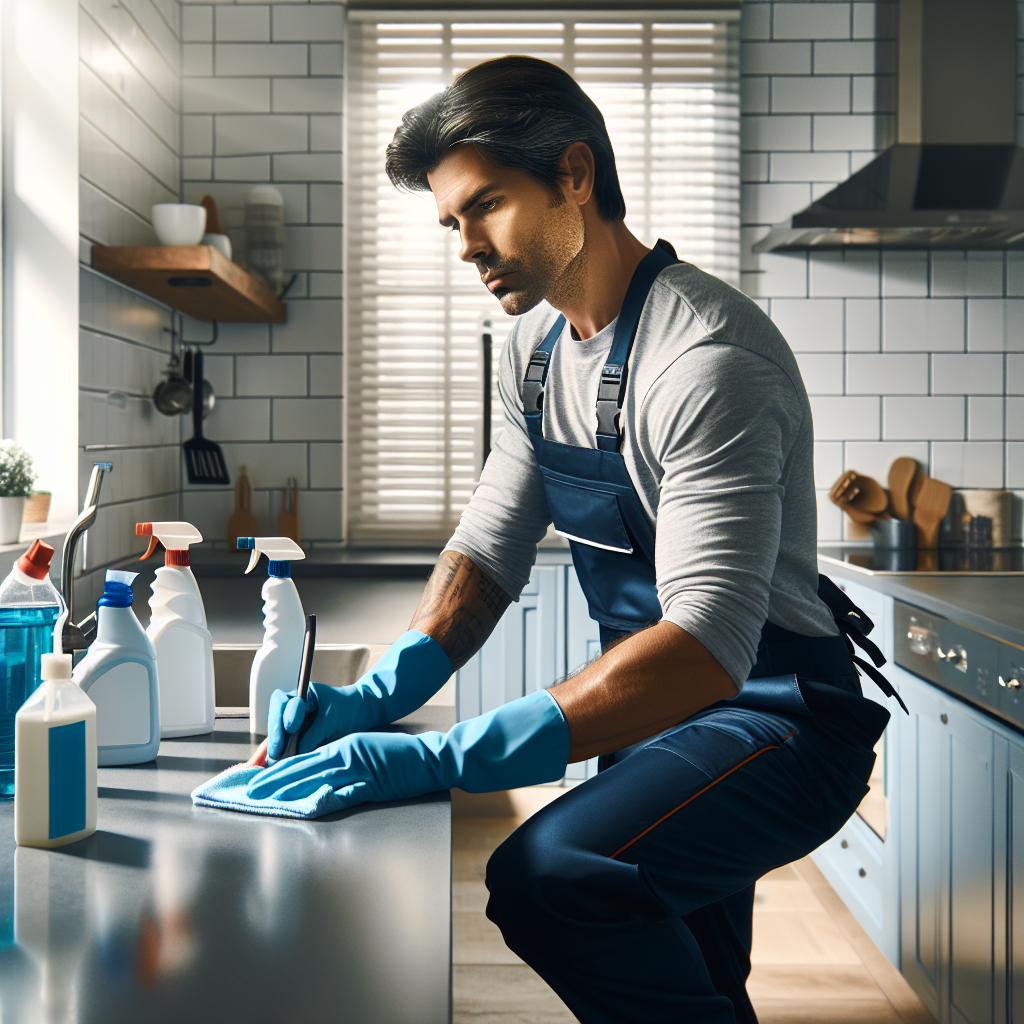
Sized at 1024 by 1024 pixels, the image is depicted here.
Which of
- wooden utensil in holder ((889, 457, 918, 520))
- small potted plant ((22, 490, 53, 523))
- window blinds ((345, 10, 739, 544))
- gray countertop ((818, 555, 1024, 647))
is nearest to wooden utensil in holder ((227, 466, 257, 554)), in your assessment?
window blinds ((345, 10, 739, 544))

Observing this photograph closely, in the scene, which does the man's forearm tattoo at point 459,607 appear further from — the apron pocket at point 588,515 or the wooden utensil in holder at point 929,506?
the wooden utensil in holder at point 929,506

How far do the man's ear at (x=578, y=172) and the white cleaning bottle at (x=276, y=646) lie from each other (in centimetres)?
55

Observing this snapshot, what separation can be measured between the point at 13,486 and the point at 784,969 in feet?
6.00

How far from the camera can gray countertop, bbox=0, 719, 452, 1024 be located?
54 cm

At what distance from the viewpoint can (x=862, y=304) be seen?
3018 mm

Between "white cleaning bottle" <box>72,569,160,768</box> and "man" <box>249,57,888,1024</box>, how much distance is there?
0.46 ft

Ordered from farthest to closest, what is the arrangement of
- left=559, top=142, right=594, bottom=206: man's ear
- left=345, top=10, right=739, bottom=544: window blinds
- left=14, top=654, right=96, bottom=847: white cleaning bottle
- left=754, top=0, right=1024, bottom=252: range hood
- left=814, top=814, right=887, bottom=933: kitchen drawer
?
left=345, top=10, right=739, bottom=544: window blinds → left=754, top=0, right=1024, bottom=252: range hood → left=814, top=814, right=887, bottom=933: kitchen drawer → left=559, top=142, right=594, bottom=206: man's ear → left=14, top=654, right=96, bottom=847: white cleaning bottle

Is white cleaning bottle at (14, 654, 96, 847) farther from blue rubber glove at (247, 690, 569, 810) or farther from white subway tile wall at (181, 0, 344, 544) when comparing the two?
white subway tile wall at (181, 0, 344, 544)

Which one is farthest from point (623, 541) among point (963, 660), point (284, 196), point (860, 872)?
point (284, 196)

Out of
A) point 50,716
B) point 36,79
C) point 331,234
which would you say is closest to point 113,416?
point 36,79

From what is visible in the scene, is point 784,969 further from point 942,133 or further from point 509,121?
point 942,133

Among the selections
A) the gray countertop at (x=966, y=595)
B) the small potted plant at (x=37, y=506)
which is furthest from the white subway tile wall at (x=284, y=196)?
the gray countertop at (x=966, y=595)

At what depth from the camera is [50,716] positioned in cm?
77

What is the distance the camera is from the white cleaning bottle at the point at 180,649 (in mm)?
1077
